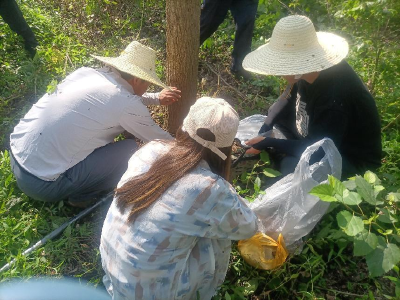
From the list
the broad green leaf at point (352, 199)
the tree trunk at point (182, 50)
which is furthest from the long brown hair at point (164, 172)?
the tree trunk at point (182, 50)

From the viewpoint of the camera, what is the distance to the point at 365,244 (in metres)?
1.60

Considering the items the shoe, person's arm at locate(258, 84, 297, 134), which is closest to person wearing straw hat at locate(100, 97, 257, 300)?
person's arm at locate(258, 84, 297, 134)

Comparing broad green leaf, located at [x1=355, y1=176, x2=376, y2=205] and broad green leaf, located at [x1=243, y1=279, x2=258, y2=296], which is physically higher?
broad green leaf, located at [x1=355, y1=176, x2=376, y2=205]

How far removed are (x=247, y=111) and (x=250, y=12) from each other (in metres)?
0.96

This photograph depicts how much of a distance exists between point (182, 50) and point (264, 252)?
1405 mm

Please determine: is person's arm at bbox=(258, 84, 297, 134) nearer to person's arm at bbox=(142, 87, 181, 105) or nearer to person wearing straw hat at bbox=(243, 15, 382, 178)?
person wearing straw hat at bbox=(243, 15, 382, 178)

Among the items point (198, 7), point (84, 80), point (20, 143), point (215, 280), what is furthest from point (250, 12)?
point (215, 280)

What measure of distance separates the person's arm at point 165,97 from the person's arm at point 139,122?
0.32 meters

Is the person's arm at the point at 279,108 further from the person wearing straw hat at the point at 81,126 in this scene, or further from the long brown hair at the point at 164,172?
the long brown hair at the point at 164,172

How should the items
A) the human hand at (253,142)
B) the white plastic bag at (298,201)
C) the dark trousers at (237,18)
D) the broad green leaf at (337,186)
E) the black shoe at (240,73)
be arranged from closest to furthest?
the broad green leaf at (337,186), the white plastic bag at (298,201), the human hand at (253,142), the dark trousers at (237,18), the black shoe at (240,73)

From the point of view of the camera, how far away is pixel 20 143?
2365 millimetres

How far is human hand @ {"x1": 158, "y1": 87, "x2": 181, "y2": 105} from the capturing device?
2.65 m

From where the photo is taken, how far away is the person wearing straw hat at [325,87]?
208 centimetres

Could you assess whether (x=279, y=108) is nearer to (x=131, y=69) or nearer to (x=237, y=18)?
(x=131, y=69)
